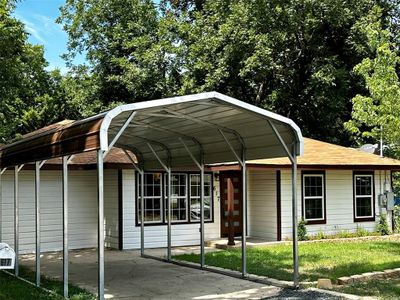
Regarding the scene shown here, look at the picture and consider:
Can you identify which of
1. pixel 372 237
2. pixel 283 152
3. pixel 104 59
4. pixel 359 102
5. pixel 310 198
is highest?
pixel 104 59

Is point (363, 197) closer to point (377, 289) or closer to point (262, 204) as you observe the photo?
point (262, 204)

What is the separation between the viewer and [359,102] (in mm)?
13172

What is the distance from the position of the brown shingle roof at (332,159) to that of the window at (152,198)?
10.3ft

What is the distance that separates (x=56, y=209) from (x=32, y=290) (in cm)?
611

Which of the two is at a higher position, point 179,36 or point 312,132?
point 179,36

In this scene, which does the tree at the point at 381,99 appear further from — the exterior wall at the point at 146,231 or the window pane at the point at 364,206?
the exterior wall at the point at 146,231

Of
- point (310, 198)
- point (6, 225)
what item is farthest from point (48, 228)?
point (310, 198)

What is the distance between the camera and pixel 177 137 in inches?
441

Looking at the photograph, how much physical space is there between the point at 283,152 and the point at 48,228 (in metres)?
8.12

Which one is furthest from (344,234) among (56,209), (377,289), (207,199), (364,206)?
(56,209)

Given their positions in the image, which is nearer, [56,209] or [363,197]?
[56,209]

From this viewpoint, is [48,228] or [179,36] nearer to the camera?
[48,228]

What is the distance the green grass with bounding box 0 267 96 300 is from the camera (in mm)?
8273

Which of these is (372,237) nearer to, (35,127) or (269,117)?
(269,117)
